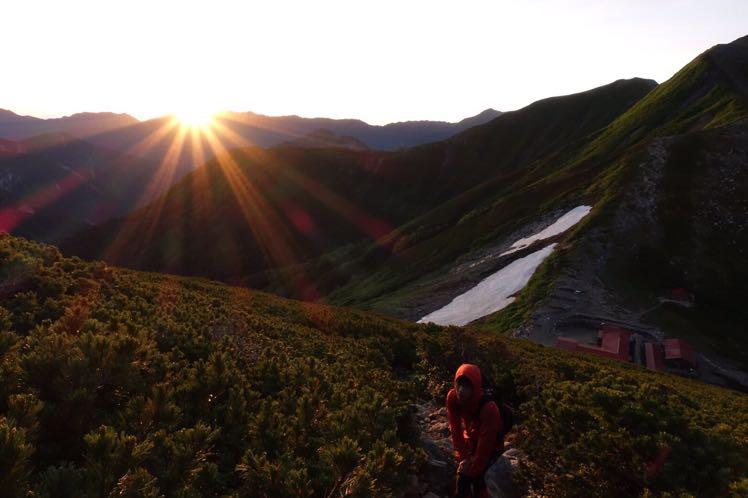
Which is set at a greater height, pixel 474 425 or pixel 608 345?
pixel 474 425

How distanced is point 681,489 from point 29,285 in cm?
1460

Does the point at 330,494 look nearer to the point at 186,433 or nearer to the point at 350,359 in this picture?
the point at 186,433

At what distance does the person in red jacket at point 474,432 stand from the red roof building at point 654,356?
3160 centimetres

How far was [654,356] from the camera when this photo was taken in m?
34.4

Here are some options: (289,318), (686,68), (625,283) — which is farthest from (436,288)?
(686,68)

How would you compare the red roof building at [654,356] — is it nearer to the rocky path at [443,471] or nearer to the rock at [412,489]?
the rocky path at [443,471]

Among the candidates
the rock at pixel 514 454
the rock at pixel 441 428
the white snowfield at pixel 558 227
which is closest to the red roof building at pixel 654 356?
the white snowfield at pixel 558 227

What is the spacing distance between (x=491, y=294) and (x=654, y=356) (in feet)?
56.9

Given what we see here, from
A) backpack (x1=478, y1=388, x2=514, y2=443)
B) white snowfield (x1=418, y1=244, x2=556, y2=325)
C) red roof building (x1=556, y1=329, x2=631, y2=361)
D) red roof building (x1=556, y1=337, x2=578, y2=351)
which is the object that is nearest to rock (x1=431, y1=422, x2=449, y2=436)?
backpack (x1=478, y1=388, x2=514, y2=443)

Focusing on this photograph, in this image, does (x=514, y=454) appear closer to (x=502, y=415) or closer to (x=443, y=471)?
(x=443, y=471)

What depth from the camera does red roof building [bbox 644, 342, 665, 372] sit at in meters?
33.5

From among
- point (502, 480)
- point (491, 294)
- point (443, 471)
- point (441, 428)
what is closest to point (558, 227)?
point (491, 294)

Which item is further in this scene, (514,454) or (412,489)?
(514,454)

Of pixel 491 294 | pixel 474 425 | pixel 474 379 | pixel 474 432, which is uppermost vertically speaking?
pixel 474 379
